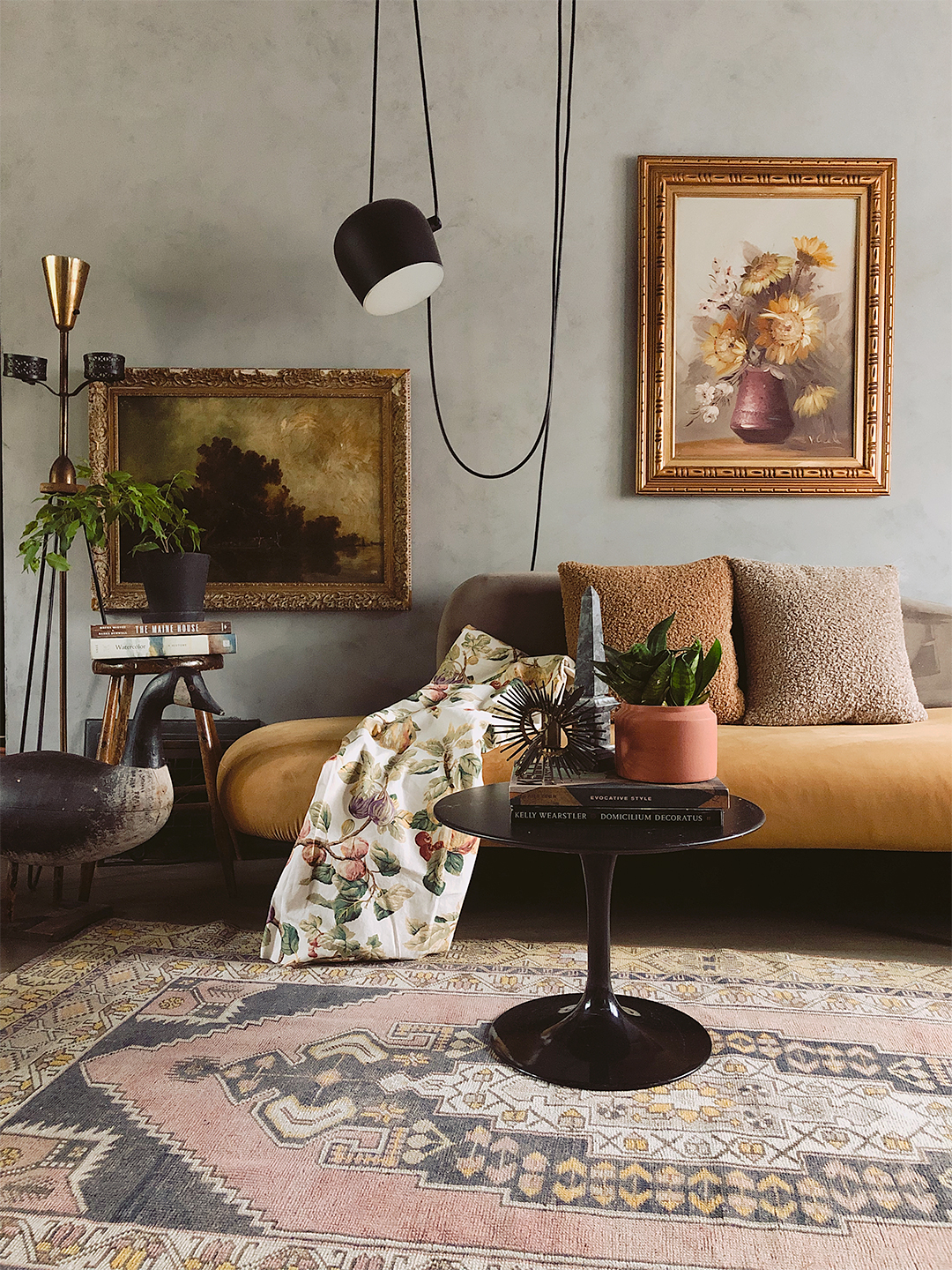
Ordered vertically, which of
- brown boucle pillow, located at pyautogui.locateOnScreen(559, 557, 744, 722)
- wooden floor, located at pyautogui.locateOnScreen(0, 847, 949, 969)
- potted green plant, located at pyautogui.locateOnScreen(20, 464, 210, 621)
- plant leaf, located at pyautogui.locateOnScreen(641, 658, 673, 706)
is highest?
potted green plant, located at pyautogui.locateOnScreen(20, 464, 210, 621)

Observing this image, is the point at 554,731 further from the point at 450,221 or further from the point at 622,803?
the point at 450,221

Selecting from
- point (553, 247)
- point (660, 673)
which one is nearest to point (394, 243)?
point (553, 247)

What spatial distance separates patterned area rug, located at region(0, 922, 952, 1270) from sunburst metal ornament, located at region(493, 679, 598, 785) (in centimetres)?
52

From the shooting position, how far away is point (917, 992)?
6.01 feet

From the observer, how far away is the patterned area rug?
3.59ft

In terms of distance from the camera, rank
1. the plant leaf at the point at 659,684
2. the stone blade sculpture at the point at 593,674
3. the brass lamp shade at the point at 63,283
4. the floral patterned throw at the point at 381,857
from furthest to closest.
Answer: the brass lamp shade at the point at 63,283 < the floral patterned throw at the point at 381,857 < the stone blade sculpture at the point at 593,674 < the plant leaf at the point at 659,684

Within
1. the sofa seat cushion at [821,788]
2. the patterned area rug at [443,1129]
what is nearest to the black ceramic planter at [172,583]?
the sofa seat cushion at [821,788]

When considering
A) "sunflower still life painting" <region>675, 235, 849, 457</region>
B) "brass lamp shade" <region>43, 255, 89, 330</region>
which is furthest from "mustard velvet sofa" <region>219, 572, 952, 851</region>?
"brass lamp shade" <region>43, 255, 89, 330</region>

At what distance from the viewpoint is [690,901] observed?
2414 mm

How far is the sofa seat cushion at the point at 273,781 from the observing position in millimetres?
2176

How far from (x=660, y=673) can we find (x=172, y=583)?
162cm

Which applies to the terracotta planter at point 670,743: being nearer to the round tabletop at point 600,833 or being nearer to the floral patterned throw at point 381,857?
the round tabletop at point 600,833

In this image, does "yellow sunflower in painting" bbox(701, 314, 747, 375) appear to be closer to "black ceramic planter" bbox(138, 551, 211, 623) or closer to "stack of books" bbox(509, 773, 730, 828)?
"black ceramic planter" bbox(138, 551, 211, 623)

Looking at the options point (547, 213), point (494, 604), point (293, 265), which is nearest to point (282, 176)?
point (293, 265)
